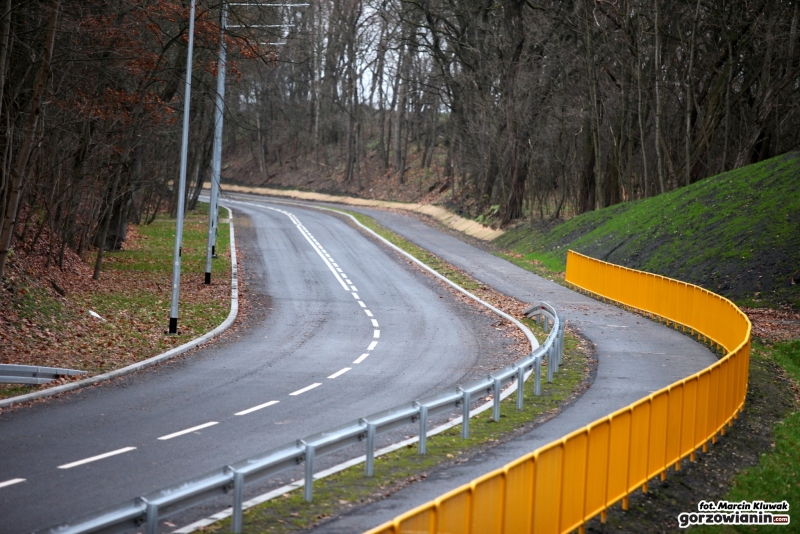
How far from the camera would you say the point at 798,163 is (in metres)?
35.3

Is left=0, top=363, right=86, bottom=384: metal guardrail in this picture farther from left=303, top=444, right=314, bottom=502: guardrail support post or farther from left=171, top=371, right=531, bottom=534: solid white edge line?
left=303, top=444, right=314, bottom=502: guardrail support post

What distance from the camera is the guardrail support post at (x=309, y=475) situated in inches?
371

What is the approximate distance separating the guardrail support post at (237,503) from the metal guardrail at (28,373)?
305 inches

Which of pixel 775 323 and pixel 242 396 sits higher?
pixel 775 323

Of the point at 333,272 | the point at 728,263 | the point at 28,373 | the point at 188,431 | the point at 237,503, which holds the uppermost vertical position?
the point at 728,263

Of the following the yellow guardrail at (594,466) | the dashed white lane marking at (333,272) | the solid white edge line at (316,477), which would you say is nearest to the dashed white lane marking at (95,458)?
the solid white edge line at (316,477)

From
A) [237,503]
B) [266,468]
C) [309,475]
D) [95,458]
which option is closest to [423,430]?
[309,475]

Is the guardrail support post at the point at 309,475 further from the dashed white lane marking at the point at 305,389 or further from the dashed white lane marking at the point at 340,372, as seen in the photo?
the dashed white lane marking at the point at 340,372

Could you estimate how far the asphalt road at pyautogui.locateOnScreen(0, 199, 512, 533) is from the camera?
10172 millimetres

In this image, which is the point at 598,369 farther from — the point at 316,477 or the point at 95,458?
the point at 95,458

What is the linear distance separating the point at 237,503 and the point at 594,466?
12.6 feet

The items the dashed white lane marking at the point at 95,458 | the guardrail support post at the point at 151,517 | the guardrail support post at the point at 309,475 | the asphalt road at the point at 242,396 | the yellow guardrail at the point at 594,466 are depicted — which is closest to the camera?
the yellow guardrail at the point at 594,466

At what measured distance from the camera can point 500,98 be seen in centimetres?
5216

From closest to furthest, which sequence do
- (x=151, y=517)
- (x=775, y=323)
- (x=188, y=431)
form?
(x=151, y=517) < (x=188, y=431) < (x=775, y=323)
